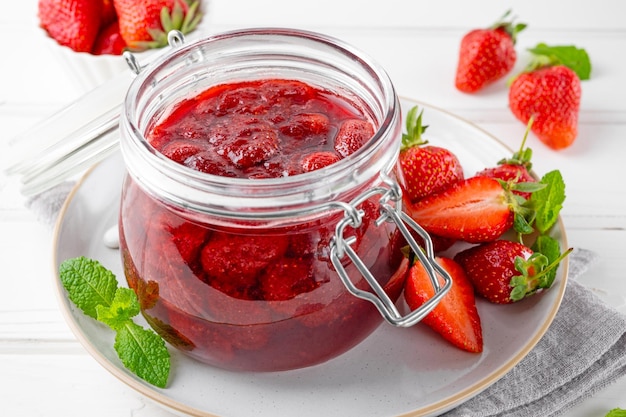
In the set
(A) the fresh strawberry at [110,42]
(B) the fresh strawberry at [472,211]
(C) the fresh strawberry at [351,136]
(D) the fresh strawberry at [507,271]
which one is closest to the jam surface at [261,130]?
(C) the fresh strawberry at [351,136]

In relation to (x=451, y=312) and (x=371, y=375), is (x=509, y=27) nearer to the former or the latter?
(x=451, y=312)

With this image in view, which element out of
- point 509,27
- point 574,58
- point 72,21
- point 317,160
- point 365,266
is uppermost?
point 317,160

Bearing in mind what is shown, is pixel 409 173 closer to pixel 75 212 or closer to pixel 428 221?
pixel 428 221

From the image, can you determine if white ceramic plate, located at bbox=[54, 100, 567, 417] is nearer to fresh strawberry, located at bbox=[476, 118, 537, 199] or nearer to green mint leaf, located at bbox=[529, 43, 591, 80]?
fresh strawberry, located at bbox=[476, 118, 537, 199]

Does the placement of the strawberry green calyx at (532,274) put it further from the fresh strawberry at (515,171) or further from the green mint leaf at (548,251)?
the fresh strawberry at (515,171)

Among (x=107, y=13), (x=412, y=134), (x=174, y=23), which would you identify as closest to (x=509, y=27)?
(x=412, y=134)

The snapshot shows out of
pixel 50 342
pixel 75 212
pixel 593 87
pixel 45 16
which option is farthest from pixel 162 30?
pixel 593 87
